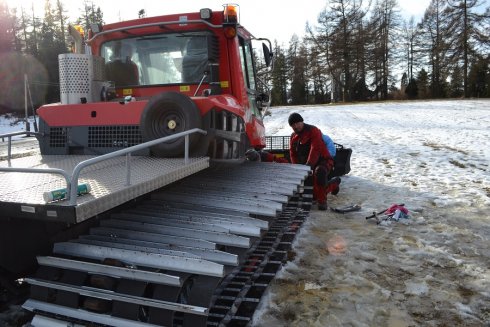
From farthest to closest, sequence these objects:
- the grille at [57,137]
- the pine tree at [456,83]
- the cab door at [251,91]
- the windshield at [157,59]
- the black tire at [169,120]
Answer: the pine tree at [456,83], the cab door at [251,91], the windshield at [157,59], the grille at [57,137], the black tire at [169,120]

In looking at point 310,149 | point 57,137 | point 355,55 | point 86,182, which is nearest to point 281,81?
point 355,55

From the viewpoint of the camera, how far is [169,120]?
4.01 meters

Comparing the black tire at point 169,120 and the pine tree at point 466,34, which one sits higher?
the pine tree at point 466,34

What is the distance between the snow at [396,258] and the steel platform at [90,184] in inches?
50.1

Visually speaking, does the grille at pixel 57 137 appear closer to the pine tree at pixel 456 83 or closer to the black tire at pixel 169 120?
the black tire at pixel 169 120

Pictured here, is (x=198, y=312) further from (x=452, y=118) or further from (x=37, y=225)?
(x=452, y=118)

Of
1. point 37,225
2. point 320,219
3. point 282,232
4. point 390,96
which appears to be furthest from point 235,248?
point 390,96

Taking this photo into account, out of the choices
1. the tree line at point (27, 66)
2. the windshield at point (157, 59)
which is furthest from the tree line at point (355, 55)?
the windshield at point (157, 59)

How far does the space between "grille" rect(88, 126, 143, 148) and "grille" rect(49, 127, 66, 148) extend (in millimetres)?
330

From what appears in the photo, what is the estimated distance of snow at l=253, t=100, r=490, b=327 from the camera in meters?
3.24

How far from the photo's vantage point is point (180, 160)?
3754mm

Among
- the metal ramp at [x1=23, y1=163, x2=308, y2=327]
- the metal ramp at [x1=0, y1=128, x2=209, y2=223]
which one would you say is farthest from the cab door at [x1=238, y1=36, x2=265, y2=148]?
the metal ramp at [x1=23, y1=163, x2=308, y2=327]

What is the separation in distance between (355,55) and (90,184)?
1763 inches

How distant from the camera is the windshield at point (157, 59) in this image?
5129mm
